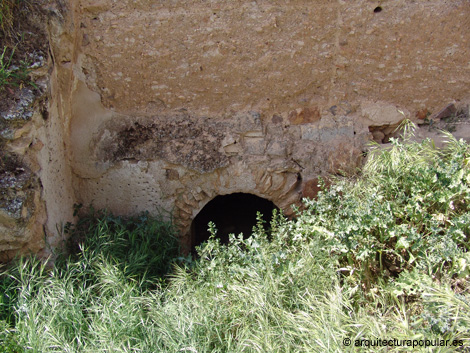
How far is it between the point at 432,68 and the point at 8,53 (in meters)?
2.91

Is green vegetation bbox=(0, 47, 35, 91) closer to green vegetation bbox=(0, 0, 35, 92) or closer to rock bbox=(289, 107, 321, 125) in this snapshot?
green vegetation bbox=(0, 0, 35, 92)

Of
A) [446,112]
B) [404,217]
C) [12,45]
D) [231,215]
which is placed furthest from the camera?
[231,215]

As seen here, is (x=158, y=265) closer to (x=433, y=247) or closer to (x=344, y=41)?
(x=433, y=247)

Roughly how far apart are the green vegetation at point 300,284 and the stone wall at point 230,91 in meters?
0.45

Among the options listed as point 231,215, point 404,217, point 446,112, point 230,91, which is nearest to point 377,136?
point 446,112

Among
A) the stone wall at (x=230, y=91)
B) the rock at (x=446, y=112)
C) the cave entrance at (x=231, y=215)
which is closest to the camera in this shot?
the stone wall at (x=230, y=91)

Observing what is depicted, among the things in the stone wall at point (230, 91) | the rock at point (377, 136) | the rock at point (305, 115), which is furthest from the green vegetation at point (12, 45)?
the rock at point (377, 136)

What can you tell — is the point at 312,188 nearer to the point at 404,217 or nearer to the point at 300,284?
the point at 404,217

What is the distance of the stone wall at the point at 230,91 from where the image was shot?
9.75 ft

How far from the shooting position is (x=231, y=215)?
4.52 m

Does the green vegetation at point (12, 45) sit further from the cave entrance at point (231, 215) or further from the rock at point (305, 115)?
the cave entrance at point (231, 215)

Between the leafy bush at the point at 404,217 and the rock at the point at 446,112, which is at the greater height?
the rock at the point at 446,112

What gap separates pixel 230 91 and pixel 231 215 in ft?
5.63

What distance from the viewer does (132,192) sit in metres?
3.27
